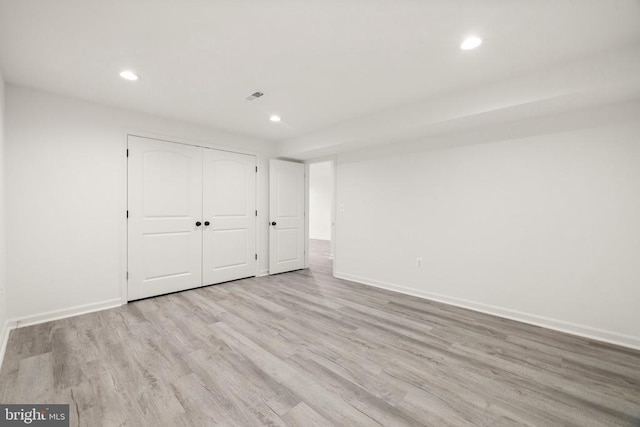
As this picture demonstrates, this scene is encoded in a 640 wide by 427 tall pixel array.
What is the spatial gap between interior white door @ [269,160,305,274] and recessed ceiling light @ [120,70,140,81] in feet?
8.22

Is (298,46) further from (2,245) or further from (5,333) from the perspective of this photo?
(5,333)

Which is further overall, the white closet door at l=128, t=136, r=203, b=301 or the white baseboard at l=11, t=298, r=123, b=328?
the white closet door at l=128, t=136, r=203, b=301

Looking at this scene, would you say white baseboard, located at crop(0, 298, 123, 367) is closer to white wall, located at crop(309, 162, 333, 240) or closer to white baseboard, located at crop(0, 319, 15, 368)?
white baseboard, located at crop(0, 319, 15, 368)

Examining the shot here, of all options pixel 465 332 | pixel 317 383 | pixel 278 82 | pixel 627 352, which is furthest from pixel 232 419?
pixel 627 352

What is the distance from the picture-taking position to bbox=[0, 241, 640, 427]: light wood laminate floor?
1604 mm

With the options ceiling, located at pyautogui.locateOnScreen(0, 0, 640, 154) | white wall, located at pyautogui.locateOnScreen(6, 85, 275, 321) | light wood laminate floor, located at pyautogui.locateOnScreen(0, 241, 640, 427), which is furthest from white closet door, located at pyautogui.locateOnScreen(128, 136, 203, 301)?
ceiling, located at pyautogui.locateOnScreen(0, 0, 640, 154)

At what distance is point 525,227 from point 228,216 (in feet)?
13.1

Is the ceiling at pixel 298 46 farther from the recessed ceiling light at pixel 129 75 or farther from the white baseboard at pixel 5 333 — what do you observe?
the white baseboard at pixel 5 333

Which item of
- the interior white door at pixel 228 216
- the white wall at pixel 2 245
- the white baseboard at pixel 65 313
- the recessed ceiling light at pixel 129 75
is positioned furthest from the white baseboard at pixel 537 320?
the white wall at pixel 2 245

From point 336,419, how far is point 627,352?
2658 mm

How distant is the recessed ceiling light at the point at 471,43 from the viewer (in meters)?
1.98

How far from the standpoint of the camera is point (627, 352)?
2332 millimetres

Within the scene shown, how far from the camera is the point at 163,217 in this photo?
3.73 m

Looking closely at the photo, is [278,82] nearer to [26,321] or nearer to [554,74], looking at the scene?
[554,74]
